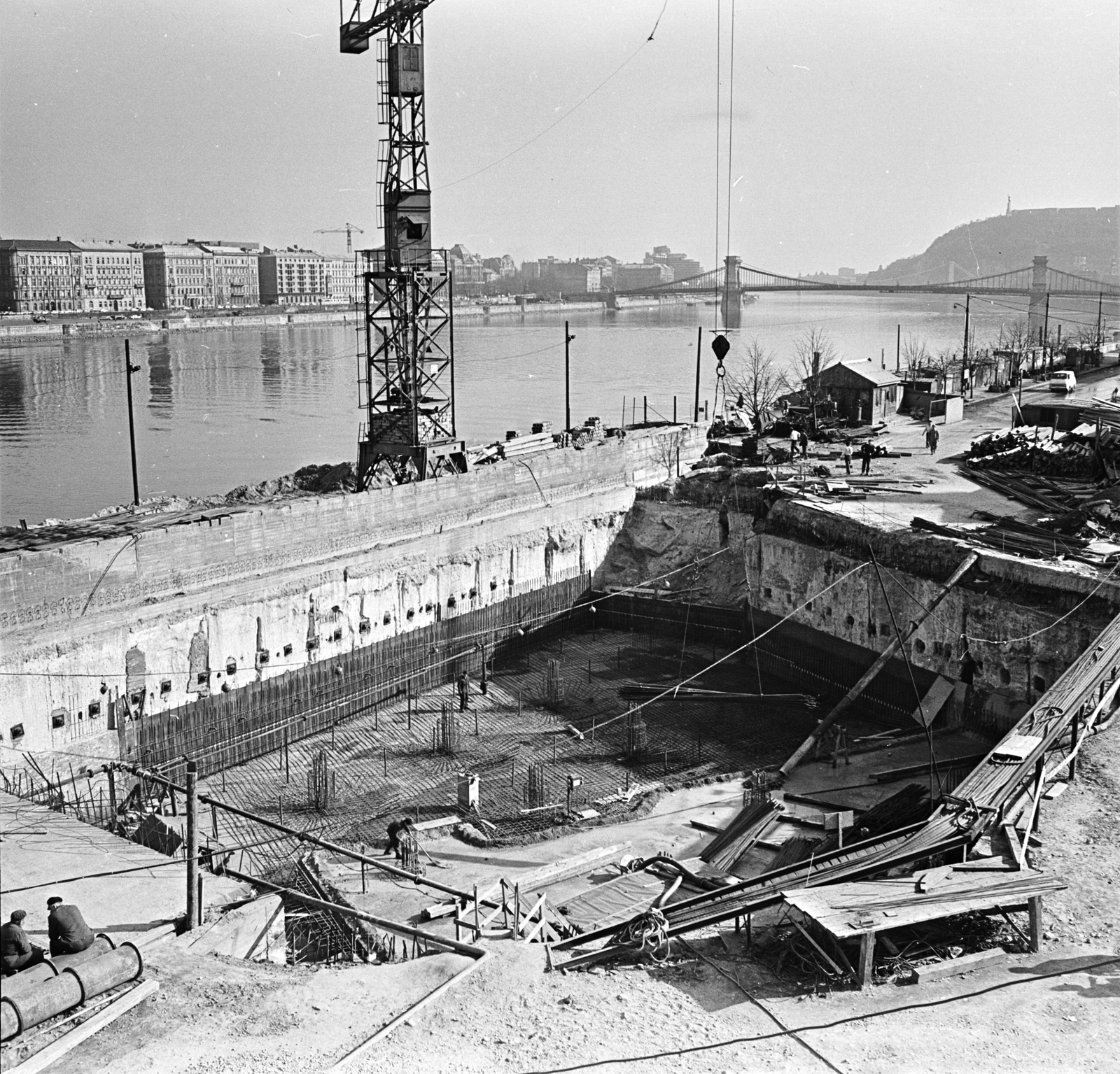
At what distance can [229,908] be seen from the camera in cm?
1098

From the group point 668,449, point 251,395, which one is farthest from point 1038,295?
point 668,449

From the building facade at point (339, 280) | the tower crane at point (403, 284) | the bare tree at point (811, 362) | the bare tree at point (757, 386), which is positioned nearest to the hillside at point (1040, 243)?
the bare tree at point (811, 362)

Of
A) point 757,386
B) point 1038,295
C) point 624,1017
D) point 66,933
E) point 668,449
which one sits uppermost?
point 1038,295

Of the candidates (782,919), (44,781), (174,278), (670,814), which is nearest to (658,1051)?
(782,919)

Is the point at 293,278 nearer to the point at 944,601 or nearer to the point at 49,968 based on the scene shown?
the point at 944,601

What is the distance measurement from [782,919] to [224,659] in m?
12.0

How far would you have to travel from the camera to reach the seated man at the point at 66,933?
9.17 meters

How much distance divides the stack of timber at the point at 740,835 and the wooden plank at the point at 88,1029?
23.9 ft

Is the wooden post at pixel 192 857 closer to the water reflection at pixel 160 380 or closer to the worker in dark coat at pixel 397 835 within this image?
the worker in dark coat at pixel 397 835

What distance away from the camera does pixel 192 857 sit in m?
10.1

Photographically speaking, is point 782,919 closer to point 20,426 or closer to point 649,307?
point 20,426

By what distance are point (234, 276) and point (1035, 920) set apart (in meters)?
137

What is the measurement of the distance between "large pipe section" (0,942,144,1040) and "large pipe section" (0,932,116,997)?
5 cm

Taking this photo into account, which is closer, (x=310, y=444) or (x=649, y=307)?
(x=310, y=444)
